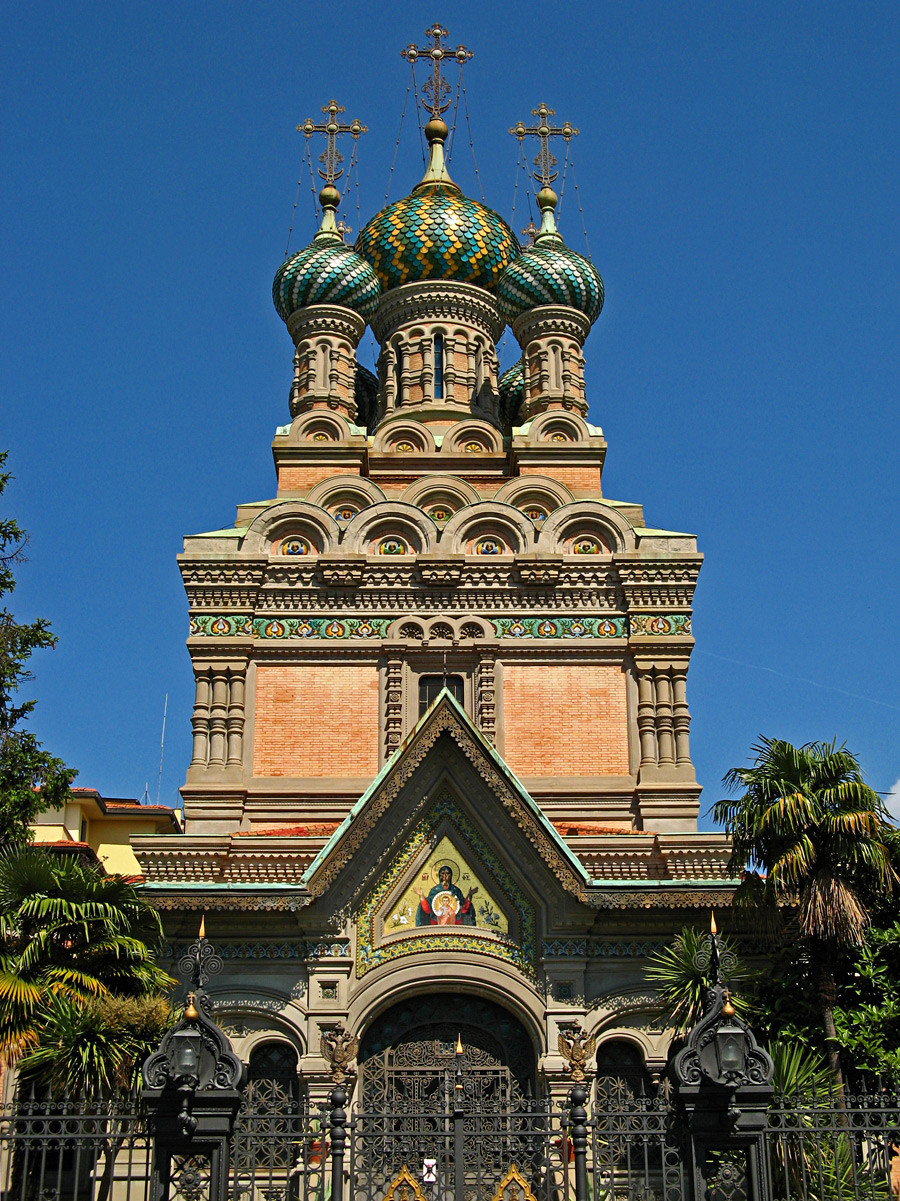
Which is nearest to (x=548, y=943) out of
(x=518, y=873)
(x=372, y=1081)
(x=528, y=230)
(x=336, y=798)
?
(x=518, y=873)

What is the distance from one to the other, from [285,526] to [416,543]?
2.14m

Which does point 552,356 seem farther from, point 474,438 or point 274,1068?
point 274,1068

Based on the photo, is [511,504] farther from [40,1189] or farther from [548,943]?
[40,1189]

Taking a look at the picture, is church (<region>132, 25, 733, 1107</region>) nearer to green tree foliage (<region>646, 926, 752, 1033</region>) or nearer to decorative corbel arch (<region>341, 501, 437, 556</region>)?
decorative corbel arch (<region>341, 501, 437, 556</region>)

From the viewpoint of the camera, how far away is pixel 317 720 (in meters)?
23.0

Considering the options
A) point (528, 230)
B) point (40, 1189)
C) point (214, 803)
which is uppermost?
point (528, 230)

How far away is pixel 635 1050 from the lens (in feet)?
61.0

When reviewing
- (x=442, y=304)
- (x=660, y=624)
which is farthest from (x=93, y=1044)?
(x=442, y=304)

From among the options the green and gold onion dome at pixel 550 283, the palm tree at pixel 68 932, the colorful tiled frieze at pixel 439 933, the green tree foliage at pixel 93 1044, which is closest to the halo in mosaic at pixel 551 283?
the green and gold onion dome at pixel 550 283

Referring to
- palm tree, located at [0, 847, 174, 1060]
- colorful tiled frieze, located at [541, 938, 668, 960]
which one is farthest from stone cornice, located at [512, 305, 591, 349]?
palm tree, located at [0, 847, 174, 1060]

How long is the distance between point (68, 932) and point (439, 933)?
4.75 meters

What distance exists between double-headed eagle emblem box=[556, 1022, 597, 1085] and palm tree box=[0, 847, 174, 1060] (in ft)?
15.6

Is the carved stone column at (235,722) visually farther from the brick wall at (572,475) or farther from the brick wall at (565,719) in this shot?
the brick wall at (572,475)

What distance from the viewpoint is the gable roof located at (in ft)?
60.3
